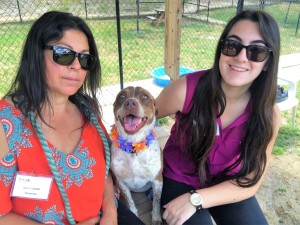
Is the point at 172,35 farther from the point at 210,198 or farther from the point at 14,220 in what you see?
the point at 14,220

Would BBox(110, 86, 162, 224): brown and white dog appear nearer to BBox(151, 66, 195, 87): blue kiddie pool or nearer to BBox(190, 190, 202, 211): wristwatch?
BBox(190, 190, 202, 211): wristwatch

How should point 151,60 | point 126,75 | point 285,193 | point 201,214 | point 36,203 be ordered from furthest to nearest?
point 151,60, point 126,75, point 285,193, point 201,214, point 36,203

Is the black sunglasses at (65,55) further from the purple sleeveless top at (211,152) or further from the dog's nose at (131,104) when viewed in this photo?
the purple sleeveless top at (211,152)

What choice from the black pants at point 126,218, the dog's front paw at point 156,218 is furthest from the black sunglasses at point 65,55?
the dog's front paw at point 156,218

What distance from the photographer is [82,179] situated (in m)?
1.81

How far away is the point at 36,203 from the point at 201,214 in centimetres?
122

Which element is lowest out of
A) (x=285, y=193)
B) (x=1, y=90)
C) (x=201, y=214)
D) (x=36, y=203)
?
(x=285, y=193)

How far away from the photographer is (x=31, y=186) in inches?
62.6

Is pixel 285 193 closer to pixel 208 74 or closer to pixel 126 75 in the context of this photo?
pixel 208 74

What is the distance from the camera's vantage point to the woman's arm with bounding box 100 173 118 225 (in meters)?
1.97

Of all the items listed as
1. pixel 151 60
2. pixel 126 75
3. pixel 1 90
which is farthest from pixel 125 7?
pixel 1 90

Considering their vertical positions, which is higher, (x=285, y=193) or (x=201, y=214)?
(x=201, y=214)

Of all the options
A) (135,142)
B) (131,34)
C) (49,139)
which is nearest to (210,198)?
(135,142)

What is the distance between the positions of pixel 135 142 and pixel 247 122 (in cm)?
88
